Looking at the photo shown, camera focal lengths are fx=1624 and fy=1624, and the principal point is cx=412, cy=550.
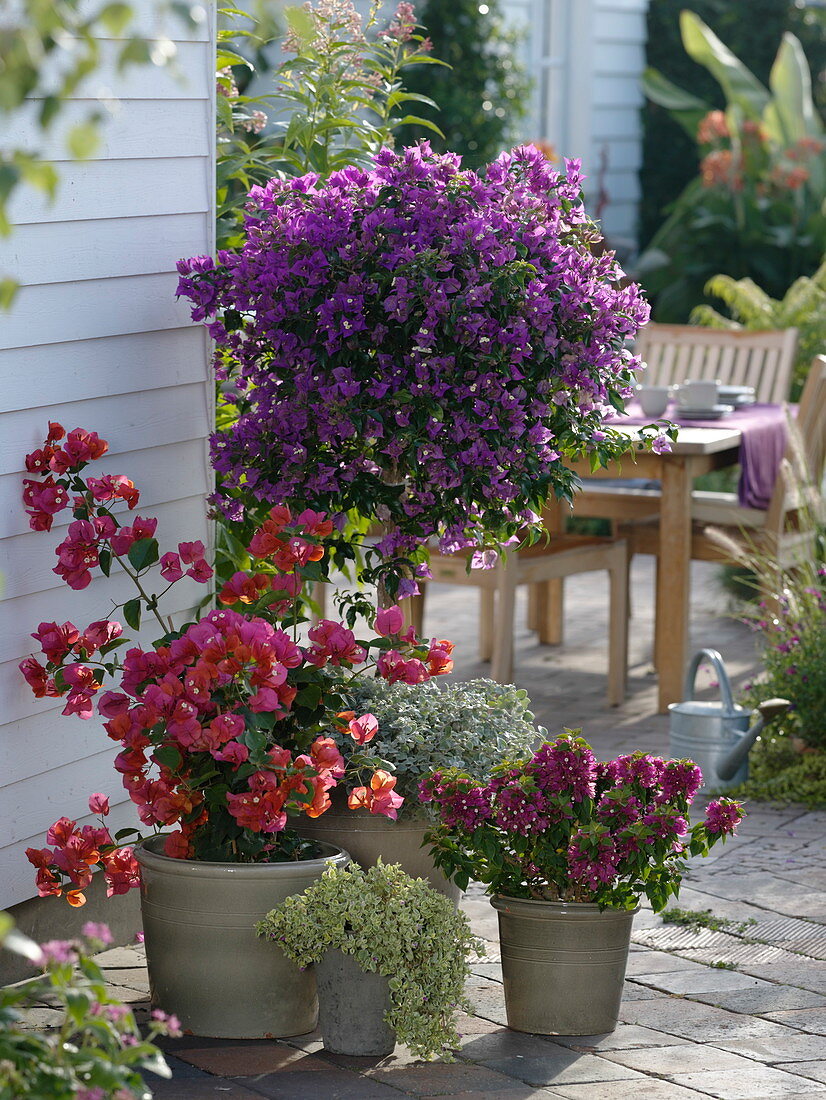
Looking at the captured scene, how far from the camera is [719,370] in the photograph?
6.91 m

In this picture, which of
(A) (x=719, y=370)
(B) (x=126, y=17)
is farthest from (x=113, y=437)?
(A) (x=719, y=370)

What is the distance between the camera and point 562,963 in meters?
2.90

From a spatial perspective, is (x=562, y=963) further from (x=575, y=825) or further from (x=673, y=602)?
(x=673, y=602)

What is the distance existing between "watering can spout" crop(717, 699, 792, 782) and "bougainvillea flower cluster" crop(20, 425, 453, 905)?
1610mm

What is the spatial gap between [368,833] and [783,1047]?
0.86 meters

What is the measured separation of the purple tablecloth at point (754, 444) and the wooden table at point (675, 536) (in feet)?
0.21

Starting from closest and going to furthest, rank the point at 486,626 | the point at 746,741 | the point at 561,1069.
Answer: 1. the point at 561,1069
2. the point at 746,741
3. the point at 486,626

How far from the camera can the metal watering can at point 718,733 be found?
4667mm

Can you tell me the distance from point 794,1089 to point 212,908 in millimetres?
1039

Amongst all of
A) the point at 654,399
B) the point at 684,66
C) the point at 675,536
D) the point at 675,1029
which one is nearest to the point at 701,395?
the point at 654,399

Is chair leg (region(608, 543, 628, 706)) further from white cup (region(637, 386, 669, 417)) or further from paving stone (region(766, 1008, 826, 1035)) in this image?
paving stone (region(766, 1008, 826, 1035))

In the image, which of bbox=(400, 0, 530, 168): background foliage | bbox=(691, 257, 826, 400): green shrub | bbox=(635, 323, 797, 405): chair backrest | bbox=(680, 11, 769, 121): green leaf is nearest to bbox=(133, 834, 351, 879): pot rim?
bbox=(635, 323, 797, 405): chair backrest

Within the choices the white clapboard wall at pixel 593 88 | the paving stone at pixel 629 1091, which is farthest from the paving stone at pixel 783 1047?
the white clapboard wall at pixel 593 88

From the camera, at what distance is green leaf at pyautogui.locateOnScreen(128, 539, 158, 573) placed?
2986 millimetres
